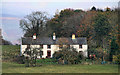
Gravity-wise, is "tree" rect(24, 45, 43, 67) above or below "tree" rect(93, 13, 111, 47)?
below

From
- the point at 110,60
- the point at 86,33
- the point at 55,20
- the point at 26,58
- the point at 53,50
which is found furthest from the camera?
the point at 55,20

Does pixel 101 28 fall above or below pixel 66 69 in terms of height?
above

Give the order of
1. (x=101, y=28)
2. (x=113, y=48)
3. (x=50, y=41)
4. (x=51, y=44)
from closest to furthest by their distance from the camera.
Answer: (x=113, y=48) → (x=51, y=44) → (x=101, y=28) → (x=50, y=41)

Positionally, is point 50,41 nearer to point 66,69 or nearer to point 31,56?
point 31,56

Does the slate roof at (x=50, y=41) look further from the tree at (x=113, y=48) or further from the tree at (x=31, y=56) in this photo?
the tree at (x=31, y=56)

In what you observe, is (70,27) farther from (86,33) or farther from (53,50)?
(53,50)

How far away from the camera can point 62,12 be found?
6956 centimetres

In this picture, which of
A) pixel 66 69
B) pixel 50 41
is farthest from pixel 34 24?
pixel 66 69

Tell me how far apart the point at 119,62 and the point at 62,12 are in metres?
38.3

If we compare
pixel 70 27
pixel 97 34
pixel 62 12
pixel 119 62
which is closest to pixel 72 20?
pixel 70 27

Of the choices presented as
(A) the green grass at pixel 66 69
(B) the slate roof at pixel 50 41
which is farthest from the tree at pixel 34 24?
(A) the green grass at pixel 66 69

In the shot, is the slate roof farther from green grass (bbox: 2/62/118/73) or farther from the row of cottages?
green grass (bbox: 2/62/118/73)

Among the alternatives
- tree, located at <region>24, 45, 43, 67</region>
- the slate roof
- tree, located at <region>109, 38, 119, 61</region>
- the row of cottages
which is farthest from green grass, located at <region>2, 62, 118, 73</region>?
the slate roof

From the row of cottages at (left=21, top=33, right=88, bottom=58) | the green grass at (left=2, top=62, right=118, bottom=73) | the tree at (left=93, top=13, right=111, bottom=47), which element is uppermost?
the tree at (left=93, top=13, right=111, bottom=47)
